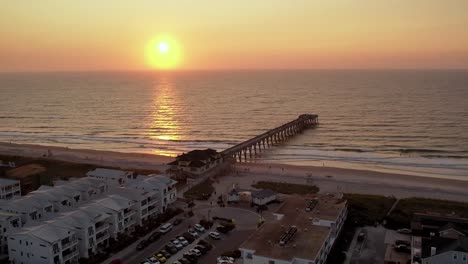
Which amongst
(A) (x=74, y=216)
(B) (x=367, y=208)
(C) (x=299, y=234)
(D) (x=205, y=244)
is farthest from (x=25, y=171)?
(B) (x=367, y=208)

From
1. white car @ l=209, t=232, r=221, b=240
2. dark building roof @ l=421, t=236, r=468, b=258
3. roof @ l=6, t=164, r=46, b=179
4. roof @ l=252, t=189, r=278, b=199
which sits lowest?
roof @ l=6, t=164, r=46, b=179

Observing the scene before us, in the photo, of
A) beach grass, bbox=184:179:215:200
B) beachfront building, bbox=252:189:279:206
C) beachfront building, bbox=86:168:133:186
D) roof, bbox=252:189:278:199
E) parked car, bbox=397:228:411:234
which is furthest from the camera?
beachfront building, bbox=86:168:133:186

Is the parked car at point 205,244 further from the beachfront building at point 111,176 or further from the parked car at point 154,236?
the beachfront building at point 111,176

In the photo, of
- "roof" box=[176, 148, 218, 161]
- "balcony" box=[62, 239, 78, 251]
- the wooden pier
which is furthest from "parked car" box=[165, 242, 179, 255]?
the wooden pier

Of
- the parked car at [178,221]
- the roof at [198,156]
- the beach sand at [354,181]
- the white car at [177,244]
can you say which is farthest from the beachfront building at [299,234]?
the roof at [198,156]

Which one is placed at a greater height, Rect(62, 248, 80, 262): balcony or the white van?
Rect(62, 248, 80, 262): balcony

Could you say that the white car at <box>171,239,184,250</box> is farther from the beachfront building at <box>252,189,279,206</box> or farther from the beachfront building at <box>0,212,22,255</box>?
the beachfront building at <box>0,212,22,255</box>

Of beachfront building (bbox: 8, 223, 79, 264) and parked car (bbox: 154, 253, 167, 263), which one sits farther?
parked car (bbox: 154, 253, 167, 263)
